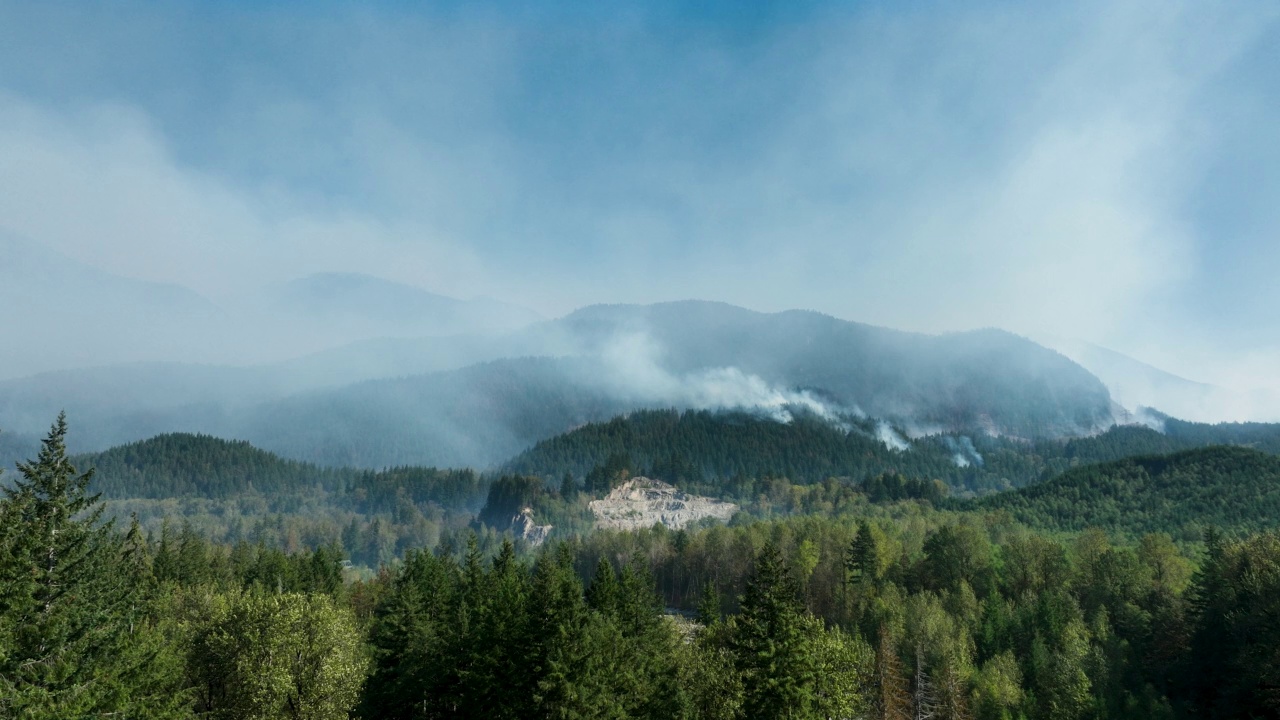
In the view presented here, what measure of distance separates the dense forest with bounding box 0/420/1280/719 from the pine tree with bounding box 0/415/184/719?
104 millimetres

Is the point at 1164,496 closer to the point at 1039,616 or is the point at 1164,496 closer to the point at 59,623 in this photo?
the point at 1039,616

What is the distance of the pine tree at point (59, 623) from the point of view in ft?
87.1

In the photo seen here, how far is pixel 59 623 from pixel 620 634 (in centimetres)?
3256

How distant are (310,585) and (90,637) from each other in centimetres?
6508

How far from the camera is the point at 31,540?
93.7 feet

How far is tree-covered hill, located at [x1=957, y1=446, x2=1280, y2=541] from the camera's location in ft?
465

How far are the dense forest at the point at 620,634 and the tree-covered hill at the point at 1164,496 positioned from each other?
38506 mm

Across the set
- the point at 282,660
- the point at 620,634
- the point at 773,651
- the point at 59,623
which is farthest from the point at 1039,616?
the point at 59,623

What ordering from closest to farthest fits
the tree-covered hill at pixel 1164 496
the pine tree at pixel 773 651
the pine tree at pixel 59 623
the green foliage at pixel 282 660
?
the pine tree at pixel 59 623
the pine tree at pixel 773 651
the green foliage at pixel 282 660
the tree-covered hill at pixel 1164 496

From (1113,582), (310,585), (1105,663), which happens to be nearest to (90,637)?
(310,585)

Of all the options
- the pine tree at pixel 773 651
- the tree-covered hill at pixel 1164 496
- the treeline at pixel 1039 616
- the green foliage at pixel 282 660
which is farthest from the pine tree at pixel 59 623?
the tree-covered hill at pixel 1164 496

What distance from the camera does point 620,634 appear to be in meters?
50.8

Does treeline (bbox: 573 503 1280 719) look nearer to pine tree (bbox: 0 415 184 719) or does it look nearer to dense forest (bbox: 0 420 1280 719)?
dense forest (bbox: 0 420 1280 719)

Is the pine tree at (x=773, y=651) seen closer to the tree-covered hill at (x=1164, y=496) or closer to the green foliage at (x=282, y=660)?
the green foliage at (x=282, y=660)
